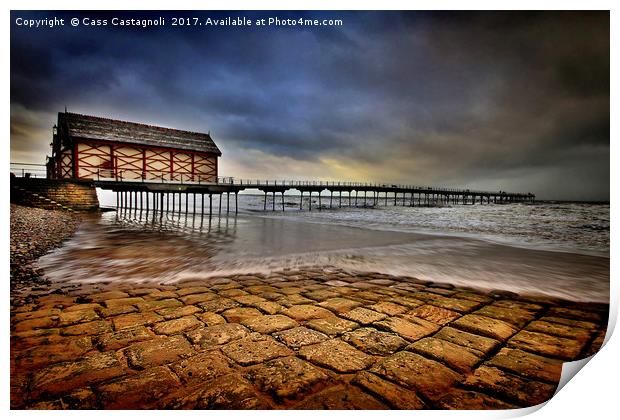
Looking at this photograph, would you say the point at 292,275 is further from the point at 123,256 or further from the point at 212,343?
the point at 123,256

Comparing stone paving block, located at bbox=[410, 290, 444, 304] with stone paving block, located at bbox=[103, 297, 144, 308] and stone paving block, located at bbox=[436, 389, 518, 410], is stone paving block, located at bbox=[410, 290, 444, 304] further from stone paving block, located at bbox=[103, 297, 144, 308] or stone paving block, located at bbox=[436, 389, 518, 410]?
A: stone paving block, located at bbox=[103, 297, 144, 308]

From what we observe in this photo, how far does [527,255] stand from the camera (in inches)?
291

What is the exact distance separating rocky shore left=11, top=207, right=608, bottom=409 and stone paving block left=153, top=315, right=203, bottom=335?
0.05ft

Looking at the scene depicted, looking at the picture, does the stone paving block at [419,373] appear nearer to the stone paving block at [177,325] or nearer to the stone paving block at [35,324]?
the stone paving block at [177,325]

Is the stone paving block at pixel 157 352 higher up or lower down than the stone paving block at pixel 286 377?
lower down

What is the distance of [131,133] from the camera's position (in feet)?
69.1

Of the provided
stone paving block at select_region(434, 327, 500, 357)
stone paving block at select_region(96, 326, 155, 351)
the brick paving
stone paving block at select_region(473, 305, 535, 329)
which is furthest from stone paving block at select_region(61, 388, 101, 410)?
stone paving block at select_region(473, 305, 535, 329)

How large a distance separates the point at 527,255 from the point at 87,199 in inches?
809

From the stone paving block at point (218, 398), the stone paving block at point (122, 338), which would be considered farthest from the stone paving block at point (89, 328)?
the stone paving block at point (218, 398)

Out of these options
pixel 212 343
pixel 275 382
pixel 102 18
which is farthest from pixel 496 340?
pixel 102 18

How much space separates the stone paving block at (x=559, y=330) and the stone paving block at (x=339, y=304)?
1521 mm

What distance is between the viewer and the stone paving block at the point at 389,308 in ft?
9.44

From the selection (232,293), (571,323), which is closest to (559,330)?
(571,323)

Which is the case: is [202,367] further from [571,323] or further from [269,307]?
[571,323]
